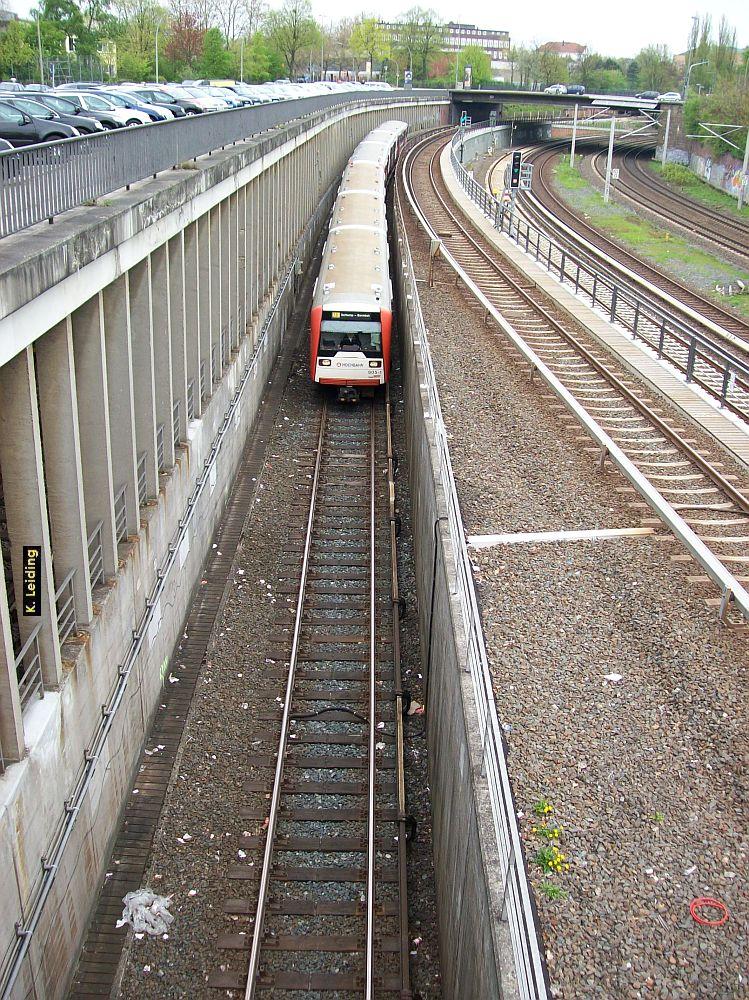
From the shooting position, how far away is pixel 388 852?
10625 millimetres

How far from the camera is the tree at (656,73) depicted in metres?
146

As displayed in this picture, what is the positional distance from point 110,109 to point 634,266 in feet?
65.1

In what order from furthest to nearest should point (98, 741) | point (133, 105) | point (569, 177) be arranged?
point (569, 177)
point (133, 105)
point (98, 741)

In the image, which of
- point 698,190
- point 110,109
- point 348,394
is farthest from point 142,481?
→ point 698,190

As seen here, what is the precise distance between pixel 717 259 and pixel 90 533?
35256mm

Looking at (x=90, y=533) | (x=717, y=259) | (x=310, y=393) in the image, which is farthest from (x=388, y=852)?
(x=717, y=259)

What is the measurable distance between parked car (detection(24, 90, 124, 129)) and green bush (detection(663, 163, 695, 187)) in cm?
5442

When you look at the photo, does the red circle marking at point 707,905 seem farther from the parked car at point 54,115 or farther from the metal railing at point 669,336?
the parked car at point 54,115

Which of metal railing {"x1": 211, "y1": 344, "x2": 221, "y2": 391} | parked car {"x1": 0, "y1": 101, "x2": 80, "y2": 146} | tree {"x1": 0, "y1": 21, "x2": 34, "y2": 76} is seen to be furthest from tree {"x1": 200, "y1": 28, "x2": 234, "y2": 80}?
metal railing {"x1": 211, "y1": 344, "x2": 221, "y2": 391}

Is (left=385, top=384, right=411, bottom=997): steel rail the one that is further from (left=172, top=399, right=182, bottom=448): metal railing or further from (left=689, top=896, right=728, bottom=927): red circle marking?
(left=172, top=399, right=182, bottom=448): metal railing

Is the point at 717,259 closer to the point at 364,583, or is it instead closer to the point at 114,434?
the point at 364,583

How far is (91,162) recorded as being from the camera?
11312 millimetres

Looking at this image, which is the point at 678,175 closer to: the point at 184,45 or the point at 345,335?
the point at 184,45

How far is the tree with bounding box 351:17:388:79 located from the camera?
146625mm
